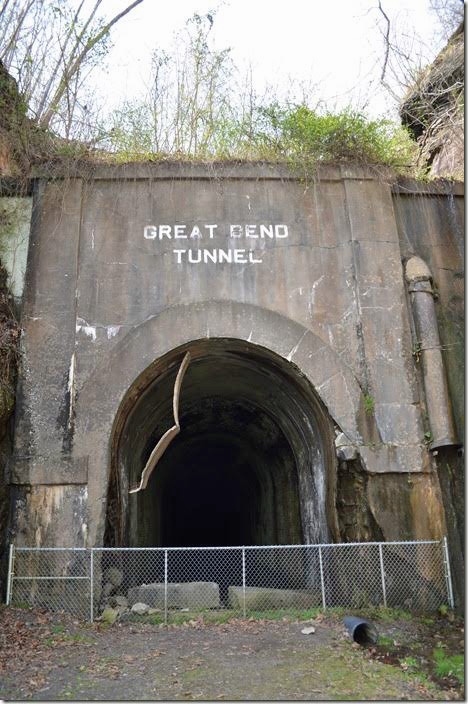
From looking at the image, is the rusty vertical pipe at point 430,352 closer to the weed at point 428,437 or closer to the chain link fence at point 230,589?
the weed at point 428,437

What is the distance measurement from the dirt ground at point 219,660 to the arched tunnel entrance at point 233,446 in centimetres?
176

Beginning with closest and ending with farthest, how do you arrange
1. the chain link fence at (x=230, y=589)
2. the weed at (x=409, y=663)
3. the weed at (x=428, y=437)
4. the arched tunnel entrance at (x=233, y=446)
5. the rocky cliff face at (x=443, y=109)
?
the weed at (x=409, y=663) < the chain link fence at (x=230, y=589) < the weed at (x=428, y=437) < the arched tunnel entrance at (x=233, y=446) < the rocky cliff face at (x=443, y=109)

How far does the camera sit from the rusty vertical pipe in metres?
9.05

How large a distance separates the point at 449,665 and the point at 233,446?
10.4 metres

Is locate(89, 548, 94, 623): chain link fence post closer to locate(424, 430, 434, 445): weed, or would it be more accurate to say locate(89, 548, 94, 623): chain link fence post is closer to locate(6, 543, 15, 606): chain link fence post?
locate(6, 543, 15, 606): chain link fence post

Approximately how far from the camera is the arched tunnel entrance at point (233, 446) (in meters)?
9.79

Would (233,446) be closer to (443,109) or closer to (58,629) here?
(58,629)

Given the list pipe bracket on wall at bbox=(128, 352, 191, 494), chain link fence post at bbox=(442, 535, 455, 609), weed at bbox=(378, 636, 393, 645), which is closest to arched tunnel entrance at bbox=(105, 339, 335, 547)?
pipe bracket on wall at bbox=(128, 352, 191, 494)

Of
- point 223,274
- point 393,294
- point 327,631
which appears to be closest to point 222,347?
point 223,274

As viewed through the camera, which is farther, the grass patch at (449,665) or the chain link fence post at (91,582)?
the chain link fence post at (91,582)

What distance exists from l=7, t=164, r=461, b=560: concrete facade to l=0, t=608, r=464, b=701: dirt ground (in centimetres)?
131

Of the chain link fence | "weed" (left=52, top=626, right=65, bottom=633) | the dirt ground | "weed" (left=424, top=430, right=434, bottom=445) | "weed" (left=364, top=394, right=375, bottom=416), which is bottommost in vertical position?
the dirt ground

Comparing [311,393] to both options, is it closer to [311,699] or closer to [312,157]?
[312,157]

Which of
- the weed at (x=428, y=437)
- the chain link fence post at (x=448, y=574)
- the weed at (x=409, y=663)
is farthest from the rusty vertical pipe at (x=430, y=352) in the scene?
the weed at (x=409, y=663)
